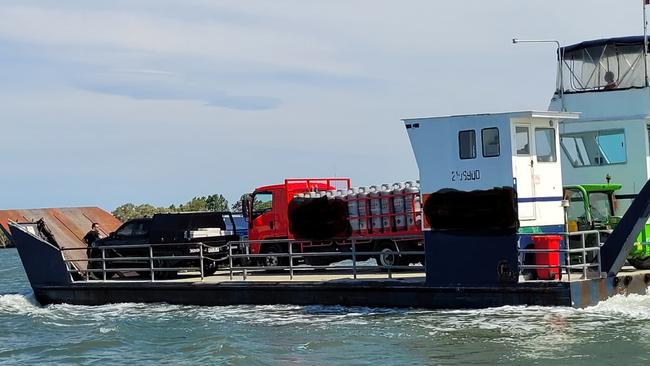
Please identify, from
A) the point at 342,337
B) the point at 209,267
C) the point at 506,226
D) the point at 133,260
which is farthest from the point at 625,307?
the point at 133,260

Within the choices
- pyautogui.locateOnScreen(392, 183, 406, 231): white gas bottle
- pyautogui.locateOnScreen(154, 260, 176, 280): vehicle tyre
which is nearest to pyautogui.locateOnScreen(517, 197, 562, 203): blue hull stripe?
pyautogui.locateOnScreen(392, 183, 406, 231): white gas bottle

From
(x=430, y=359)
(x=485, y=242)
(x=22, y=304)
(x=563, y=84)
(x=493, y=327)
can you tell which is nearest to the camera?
(x=430, y=359)

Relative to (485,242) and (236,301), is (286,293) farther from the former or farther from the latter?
(485,242)

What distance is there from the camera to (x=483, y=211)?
16.4 metres

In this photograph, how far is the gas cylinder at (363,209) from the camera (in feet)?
72.9

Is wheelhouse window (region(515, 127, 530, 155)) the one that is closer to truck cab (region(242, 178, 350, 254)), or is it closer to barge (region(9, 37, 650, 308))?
barge (region(9, 37, 650, 308))

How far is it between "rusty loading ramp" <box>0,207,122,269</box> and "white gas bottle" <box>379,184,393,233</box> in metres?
6.54

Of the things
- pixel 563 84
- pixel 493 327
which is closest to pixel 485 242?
pixel 493 327

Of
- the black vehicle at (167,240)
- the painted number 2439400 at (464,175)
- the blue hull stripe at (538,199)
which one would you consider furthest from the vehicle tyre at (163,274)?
the blue hull stripe at (538,199)

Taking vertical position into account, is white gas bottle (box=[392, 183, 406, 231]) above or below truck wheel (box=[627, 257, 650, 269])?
above

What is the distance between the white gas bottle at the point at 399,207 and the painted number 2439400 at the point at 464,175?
4922 mm

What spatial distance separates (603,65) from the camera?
818 inches

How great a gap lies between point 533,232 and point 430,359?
384 cm

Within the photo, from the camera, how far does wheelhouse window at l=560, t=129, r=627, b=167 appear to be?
1956cm
